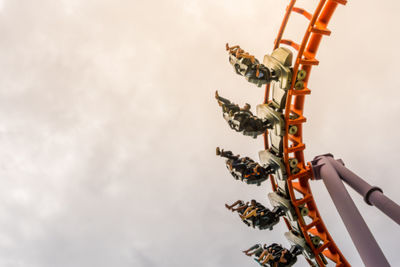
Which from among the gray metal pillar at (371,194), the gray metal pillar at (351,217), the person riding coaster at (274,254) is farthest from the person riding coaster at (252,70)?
the person riding coaster at (274,254)

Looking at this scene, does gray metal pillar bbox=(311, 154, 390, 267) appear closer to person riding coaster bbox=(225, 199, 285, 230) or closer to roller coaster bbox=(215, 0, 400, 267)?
roller coaster bbox=(215, 0, 400, 267)

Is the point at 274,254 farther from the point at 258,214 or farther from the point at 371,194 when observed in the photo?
the point at 371,194

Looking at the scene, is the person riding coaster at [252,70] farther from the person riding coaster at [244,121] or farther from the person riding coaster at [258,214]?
the person riding coaster at [258,214]

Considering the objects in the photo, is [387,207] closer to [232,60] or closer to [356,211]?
[356,211]

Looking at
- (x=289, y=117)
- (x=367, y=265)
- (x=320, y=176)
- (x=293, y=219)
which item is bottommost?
(x=367, y=265)

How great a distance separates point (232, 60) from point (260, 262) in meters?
6.31

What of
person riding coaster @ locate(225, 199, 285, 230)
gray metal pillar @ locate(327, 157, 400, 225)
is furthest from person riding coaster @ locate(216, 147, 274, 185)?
gray metal pillar @ locate(327, 157, 400, 225)

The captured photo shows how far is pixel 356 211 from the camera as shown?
7.60 meters

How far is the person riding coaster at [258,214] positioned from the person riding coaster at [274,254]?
0.81m

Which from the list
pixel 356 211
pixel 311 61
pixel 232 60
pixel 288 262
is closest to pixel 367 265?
pixel 356 211

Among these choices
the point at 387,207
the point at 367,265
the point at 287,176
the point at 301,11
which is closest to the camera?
the point at 367,265

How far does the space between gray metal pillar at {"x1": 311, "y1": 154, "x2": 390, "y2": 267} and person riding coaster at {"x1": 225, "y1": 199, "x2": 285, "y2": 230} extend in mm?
1839

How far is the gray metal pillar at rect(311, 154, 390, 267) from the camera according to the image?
6793 mm

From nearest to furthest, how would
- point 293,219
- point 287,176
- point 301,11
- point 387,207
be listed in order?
point 387,207
point 301,11
point 287,176
point 293,219
